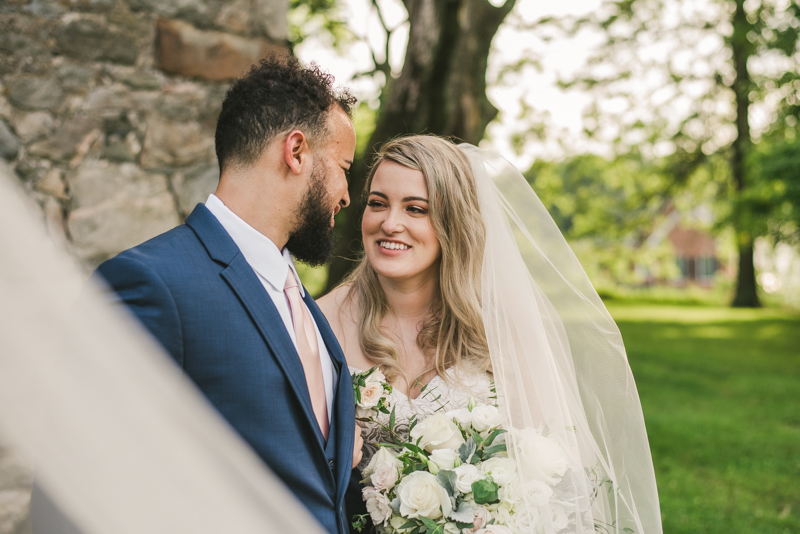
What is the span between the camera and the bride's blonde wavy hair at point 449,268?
9.11ft

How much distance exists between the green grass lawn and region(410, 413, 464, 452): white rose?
3478mm

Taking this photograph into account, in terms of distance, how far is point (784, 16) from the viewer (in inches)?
432

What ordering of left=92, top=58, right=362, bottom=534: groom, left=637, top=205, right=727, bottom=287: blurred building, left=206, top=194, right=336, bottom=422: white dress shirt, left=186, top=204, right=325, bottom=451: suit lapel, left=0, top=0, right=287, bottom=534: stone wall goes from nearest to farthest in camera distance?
1. left=92, top=58, right=362, bottom=534: groom
2. left=186, top=204, right=325, bottom=451: suit lapel
3. left=206, top=194, right=336, bottom=422: white dress shirt
4. left=0, top=0, right=287, bottom=534: stone wall
5. left=637, top=205, right=727, bottom=287: blurred building

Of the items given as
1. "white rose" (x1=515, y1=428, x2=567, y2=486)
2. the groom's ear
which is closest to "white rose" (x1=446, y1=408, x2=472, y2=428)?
"white rose" (x1=515, y1=428, x2=567, y2=486)

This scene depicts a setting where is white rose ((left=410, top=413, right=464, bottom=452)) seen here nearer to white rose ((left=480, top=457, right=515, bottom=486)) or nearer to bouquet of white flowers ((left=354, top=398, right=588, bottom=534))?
bouquet of white flowers ((left=354, top=398, right=588, bottom=534))

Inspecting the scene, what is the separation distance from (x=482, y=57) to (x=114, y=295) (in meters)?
5.53

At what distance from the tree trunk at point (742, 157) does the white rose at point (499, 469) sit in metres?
11.3

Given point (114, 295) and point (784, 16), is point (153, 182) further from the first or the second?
point (784, 16)

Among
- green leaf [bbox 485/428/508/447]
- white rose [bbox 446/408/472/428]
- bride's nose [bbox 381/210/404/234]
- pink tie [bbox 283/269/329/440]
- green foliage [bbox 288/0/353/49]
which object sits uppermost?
green foliage [bbox 288/0/353/49]

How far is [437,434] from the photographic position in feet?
7.47

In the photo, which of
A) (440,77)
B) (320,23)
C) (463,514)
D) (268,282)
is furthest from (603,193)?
(268,282)

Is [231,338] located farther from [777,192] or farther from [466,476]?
[777,192]

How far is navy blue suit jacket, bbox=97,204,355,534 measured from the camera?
4.91 feet

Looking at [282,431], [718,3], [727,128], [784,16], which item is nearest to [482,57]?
[282,431]
